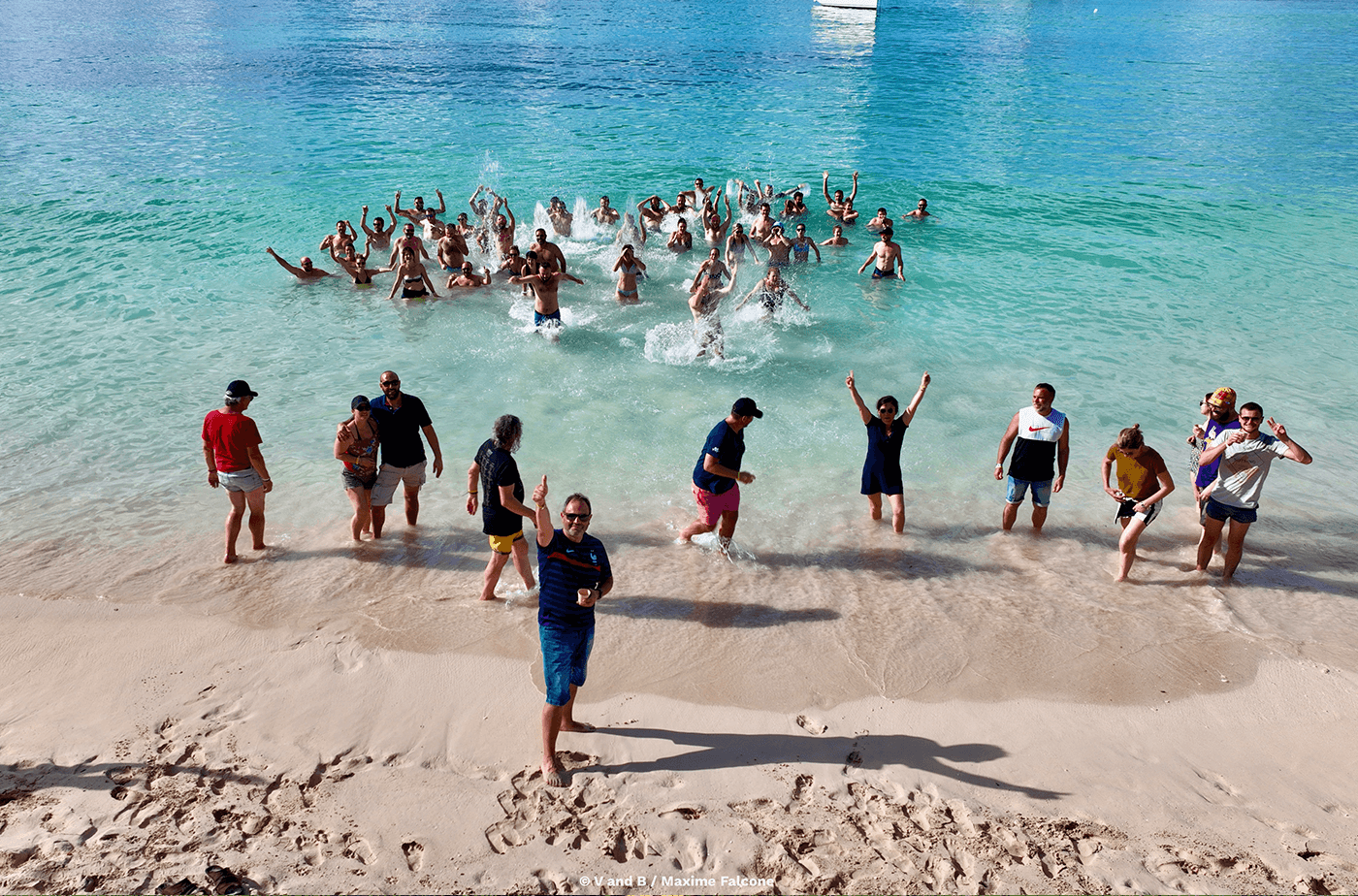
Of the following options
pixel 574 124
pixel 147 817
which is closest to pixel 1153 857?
pixel 147 817

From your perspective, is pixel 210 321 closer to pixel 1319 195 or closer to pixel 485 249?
pixel 485 249

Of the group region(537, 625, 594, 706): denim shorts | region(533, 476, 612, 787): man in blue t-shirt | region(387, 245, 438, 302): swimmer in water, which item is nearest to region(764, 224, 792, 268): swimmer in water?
region(387, 245, 438, 302): swimmer in water

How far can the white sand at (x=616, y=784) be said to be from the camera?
4.47 m

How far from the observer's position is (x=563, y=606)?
5.02m

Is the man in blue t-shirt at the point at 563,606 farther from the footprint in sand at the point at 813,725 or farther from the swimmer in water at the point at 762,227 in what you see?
the swimmer in water at the point at 762,227

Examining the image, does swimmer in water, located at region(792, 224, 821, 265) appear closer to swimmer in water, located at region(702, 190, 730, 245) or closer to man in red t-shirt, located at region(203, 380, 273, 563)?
swimmer in water, located at region(702, 190, 730, 245)

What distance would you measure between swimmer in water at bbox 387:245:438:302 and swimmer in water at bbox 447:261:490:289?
1.52 ft

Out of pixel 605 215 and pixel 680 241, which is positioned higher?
pixel 605 215

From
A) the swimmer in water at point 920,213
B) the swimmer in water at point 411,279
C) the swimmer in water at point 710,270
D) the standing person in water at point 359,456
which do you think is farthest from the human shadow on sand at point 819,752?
the swimmer in water at point 920,213

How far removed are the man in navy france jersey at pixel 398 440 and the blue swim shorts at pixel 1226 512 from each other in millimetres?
6844

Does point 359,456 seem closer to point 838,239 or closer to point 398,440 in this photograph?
point 398,440

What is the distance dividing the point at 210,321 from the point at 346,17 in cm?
5479

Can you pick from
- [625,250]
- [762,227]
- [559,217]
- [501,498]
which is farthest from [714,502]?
[559,217]

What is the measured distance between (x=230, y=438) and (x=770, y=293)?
8627 millimetres
